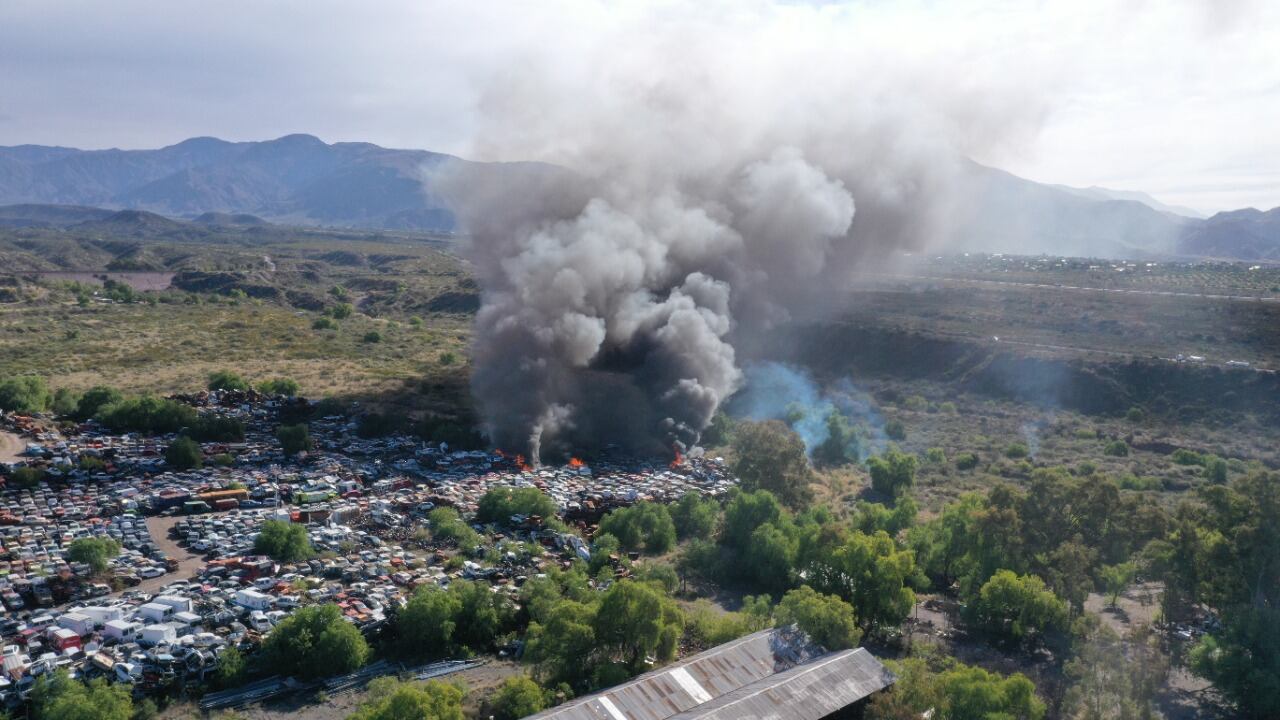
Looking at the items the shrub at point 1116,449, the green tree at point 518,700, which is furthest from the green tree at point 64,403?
the shrub at point 1116,449

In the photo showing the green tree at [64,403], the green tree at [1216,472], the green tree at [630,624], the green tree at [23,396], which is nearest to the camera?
the green tree at [630,624]

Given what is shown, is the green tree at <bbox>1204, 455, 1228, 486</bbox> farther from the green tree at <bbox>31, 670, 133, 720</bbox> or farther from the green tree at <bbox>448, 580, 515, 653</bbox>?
the green tree at <bbox>31, 670, 133, 720</bbox>

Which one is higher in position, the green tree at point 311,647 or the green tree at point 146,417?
the green tree at point 146,417

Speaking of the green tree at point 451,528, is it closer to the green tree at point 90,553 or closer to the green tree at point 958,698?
the green tree at point 90,553

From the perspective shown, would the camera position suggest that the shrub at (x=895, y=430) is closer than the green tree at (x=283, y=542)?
No

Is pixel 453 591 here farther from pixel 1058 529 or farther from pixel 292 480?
pixel 1058 529

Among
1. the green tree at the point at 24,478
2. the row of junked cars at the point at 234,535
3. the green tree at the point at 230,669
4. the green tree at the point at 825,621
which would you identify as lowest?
the green tree at the point at 230,669

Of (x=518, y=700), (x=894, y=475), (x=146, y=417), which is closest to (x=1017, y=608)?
(x=894, y=475)

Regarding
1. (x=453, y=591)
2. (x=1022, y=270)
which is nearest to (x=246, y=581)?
(x=453, y=591)
